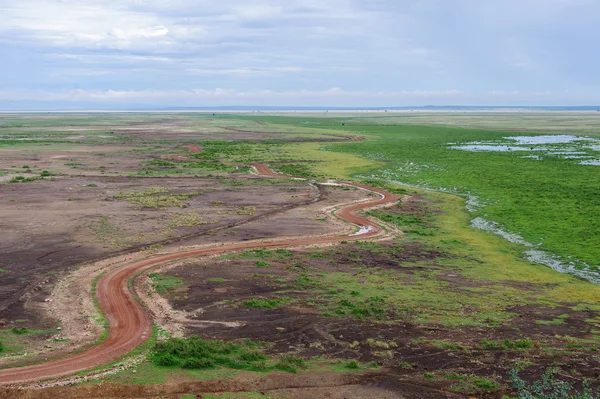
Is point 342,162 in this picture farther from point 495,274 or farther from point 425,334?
point 425,334

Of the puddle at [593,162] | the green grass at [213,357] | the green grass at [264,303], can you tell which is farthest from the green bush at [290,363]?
the puddle at [593,162]

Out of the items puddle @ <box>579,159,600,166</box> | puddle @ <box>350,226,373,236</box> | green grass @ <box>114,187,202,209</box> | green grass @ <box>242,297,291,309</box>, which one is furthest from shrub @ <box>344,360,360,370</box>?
puddle @ <box>579,159,600,166</box>

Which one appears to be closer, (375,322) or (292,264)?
(375,322)

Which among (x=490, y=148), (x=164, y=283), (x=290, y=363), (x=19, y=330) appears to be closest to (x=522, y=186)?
(x=164, y=283)

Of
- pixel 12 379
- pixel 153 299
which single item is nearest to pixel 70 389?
pixel 12 379

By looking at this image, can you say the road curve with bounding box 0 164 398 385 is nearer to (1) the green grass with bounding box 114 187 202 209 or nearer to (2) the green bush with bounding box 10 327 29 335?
(2) the green bush with bounding box 10 327 29 335

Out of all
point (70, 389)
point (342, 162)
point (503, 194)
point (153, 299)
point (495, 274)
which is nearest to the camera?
point (70, 389)

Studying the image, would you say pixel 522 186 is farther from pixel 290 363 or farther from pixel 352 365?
pixel 290 363
